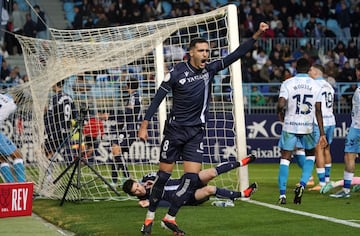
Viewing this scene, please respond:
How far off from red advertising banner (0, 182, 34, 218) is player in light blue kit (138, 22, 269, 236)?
1.45m

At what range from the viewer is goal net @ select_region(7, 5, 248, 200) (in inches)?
566

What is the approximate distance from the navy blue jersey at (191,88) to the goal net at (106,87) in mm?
3344

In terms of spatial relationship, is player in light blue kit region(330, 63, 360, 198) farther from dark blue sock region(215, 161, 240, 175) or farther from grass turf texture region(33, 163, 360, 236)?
dark blue sock region(215, 161, 240, 175)

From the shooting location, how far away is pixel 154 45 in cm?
1498

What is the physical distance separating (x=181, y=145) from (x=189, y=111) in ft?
1.33

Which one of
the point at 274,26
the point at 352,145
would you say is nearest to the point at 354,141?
the point at 352,145

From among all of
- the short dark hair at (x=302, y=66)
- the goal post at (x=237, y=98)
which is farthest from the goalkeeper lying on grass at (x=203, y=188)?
the short dark hair at (x=302, y=66)

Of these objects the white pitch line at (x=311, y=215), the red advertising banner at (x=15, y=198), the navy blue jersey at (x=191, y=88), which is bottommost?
the white pitch line at (x=311, y=215)

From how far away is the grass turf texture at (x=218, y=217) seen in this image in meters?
10.4

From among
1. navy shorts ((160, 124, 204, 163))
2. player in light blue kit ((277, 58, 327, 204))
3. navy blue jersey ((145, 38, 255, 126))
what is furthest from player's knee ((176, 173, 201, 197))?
player in light blue kit ((277, 58, 327, 204))

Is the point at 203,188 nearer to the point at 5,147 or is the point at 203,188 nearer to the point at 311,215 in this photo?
the point at 311,215

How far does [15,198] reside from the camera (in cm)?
1061

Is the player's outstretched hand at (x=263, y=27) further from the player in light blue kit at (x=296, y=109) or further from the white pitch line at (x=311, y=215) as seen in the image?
the player in light blue kit at (x=296, y=109)

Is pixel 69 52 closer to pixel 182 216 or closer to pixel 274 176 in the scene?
pixel 182 216
